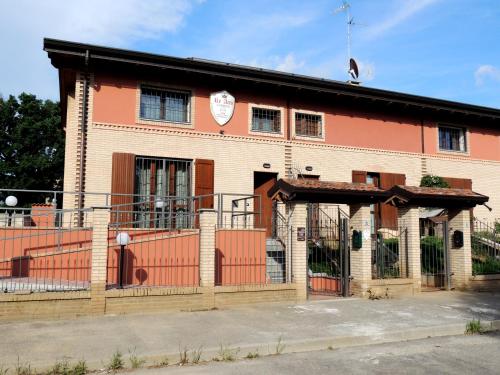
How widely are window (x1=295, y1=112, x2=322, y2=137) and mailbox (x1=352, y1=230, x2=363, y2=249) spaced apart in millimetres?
6218

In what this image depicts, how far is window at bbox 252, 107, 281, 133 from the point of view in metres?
16.4

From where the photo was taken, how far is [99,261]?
29.4 ft

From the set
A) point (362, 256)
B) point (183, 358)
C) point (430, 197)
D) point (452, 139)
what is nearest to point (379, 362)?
point (183, 358)

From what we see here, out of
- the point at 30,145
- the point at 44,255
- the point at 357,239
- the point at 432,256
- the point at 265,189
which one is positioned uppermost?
the point at 30,145

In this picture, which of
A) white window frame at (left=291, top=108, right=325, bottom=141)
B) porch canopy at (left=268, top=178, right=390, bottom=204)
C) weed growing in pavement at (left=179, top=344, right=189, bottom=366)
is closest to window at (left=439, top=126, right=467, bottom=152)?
white window frame at (left=291, top=108, right=325, bottom=141)

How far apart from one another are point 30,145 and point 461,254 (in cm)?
2905

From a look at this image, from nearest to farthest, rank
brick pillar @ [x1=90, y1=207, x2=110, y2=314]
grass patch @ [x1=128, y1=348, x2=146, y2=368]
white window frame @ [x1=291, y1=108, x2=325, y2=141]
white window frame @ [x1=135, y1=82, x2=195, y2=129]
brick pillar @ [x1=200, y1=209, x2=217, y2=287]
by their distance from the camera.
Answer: grass patch @ [x1=128, y1=348, x2=146, y2=368] → brick pillar @ [x1=90, y1=207, x2=110, y2=314] → brick pillar @ [x1=200, y1=209, x2=217, y2=287] → white window frame @ [x1=135, y1=82, x2=195, y2=129] → white window frame @ [x1=291, y1=108, x2=325, y2=141]

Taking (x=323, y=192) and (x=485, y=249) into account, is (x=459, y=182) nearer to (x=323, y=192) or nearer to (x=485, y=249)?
(x=485, y=249)

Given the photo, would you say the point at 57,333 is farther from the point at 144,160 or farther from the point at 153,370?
the point at 144,160

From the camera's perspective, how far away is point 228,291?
988 centimetres

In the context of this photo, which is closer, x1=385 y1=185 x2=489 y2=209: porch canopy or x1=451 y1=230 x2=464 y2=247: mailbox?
x1=385 y1=185 x2=489 y2=209: porch canopy

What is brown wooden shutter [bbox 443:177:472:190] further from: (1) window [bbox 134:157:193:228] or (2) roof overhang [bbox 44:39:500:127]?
(1) window [bbox 134:157:193:228]

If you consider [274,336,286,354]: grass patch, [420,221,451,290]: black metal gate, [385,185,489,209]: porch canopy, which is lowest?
[274,336,286,354]: grass patch

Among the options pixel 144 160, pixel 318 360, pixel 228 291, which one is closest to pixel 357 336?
pixel 318 360
